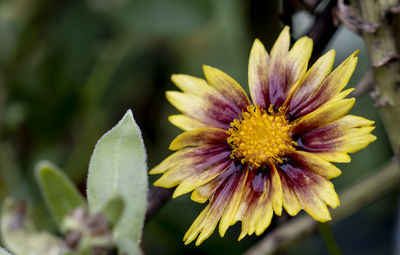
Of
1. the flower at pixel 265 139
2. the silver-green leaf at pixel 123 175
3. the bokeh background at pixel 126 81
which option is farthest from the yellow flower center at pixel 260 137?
the bokeh background at pixel 126 81

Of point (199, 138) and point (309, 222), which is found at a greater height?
point (199, 138)

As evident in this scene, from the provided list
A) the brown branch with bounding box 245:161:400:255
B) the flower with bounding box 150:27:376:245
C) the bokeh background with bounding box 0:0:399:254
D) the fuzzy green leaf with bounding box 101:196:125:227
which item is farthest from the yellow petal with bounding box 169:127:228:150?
the bokeh background with bounding box 0:0:399:254

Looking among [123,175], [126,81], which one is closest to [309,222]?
[123,175]

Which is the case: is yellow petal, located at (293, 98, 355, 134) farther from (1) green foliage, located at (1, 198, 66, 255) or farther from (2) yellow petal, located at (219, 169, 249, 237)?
(1) green foliage, located at (1, 198, 66, 255)

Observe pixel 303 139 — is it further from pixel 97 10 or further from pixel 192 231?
pixel 97 10

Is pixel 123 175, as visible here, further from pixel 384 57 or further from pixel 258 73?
pixel 384 57

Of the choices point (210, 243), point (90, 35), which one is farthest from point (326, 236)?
point (90, 35)

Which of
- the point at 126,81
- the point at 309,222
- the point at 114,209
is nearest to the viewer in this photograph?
the point at 114,209

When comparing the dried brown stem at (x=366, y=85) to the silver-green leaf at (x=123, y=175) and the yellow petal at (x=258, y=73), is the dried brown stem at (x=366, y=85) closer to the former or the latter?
the yellow petal at (x=258, y=73)
